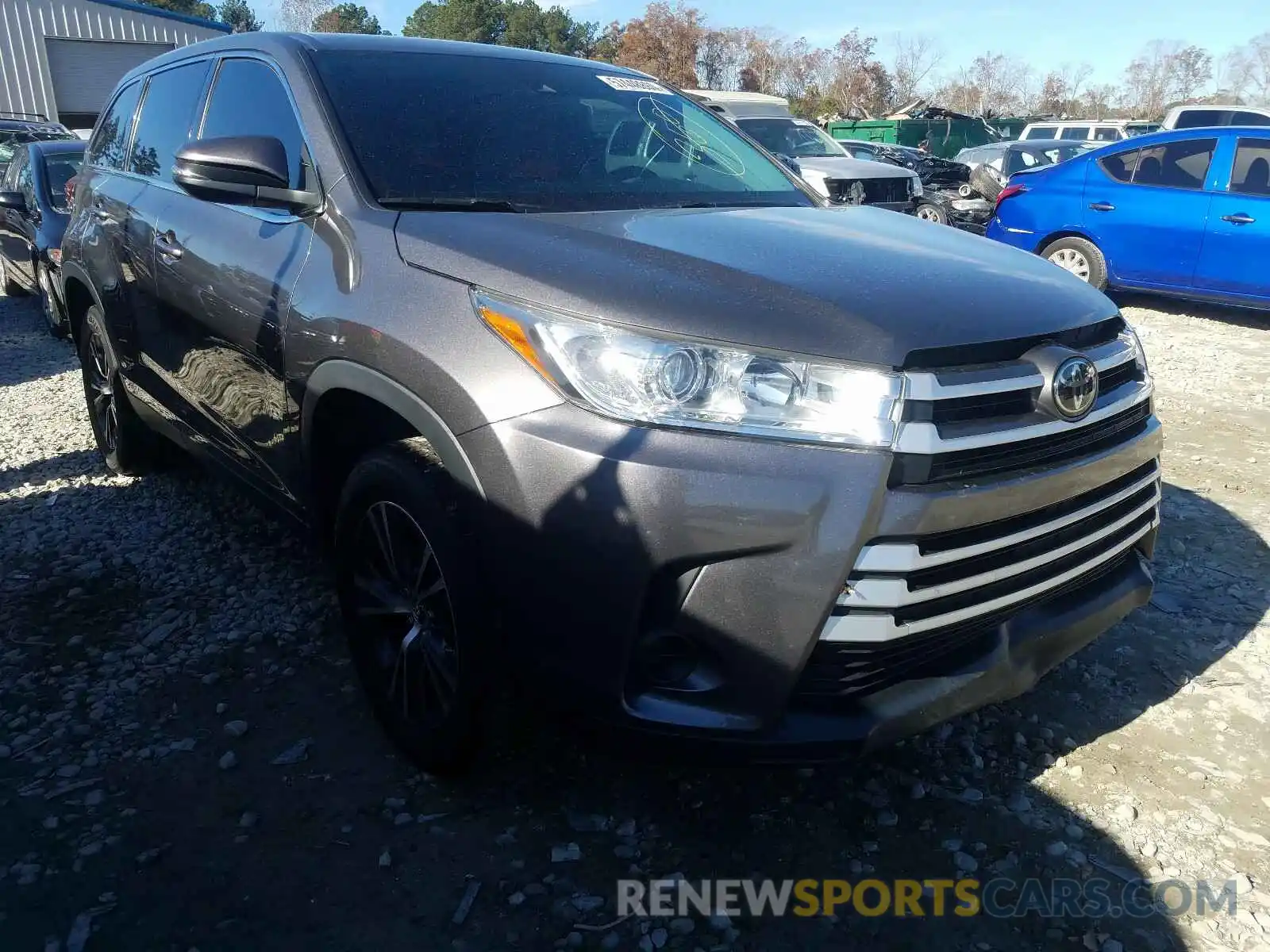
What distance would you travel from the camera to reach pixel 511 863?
7.55 ft

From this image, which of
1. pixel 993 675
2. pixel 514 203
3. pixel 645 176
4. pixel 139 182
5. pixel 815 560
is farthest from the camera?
pixel 139 182

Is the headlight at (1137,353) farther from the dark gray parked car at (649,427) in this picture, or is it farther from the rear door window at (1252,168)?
the rear door window at (1252,168)

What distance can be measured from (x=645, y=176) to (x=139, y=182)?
6.95 feet

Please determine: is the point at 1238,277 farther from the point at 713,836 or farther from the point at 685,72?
the point at 685,72

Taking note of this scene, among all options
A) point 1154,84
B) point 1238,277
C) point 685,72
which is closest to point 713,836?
point 1238,277

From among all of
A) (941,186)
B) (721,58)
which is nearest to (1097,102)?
(721,58)

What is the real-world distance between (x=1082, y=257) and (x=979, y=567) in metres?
7.97

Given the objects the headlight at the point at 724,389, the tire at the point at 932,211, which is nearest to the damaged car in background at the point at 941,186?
the tire at the point at 932,211

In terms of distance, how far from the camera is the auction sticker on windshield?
3.50 meters

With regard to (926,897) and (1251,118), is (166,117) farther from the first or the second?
(1251,118)

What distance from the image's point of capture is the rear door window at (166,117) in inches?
143

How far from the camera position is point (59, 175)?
7.72 m

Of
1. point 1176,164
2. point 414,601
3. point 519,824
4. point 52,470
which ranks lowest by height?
point 52,470

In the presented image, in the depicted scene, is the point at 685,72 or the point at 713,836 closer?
the point at 713,836
